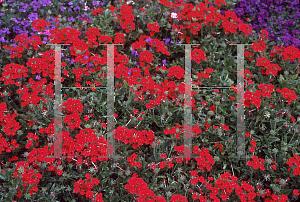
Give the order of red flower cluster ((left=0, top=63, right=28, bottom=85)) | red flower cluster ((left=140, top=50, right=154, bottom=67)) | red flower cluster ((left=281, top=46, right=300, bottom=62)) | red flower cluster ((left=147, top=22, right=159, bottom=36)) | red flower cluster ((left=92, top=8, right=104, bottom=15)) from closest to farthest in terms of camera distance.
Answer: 1. red flower cluster ((left=0, top=63, right=28, bottom=85))
2. red flower cluster ((left=140, top=50, right=154, bottom=67))
3. red flower cluster ((left=281, top=46, right=300, bottom=62))
4. red flower cluster ((left=147, top=22, right=159, bottom=36))
5. red flower cluster ((left=92, top=8, right=104, bottom=15))

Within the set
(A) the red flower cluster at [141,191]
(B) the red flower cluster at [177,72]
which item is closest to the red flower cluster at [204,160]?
(A) the red flower cluster at [141,191]

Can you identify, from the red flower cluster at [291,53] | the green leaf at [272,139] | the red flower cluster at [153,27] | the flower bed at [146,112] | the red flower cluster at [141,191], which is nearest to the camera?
the red flower cluster at [141,191]

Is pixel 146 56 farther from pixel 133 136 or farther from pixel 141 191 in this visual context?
pixel 141 191

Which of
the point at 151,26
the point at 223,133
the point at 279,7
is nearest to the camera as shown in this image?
the point at 223,133

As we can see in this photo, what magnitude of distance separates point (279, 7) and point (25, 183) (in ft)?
18.5

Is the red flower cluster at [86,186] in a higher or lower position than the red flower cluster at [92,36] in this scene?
lower

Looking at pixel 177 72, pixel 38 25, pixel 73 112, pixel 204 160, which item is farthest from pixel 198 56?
pixel 38 25

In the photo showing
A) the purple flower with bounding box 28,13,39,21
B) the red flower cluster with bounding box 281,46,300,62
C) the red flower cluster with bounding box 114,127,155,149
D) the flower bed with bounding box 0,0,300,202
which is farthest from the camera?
the purple flower with bounding box 28,13,39,21

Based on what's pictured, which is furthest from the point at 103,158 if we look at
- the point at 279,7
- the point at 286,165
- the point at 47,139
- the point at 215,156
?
the point at 279,7

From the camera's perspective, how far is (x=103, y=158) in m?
3.37

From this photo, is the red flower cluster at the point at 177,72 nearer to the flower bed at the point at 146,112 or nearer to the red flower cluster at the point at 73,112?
the flower bed at the point at 146,112

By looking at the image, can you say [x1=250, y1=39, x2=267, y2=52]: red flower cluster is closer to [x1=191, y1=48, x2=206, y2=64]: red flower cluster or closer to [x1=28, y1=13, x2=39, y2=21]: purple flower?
[x1=191, y1=48, x2=206, y2=64]: red flower cluster

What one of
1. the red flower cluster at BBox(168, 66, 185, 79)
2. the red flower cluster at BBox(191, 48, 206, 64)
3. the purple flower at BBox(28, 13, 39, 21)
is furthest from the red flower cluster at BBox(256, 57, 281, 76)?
the purple flower at BBox(28, 13, 39, 21)

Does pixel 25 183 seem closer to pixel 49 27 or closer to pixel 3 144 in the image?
pixel 3 144
